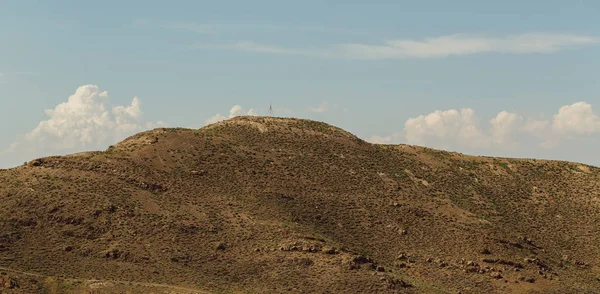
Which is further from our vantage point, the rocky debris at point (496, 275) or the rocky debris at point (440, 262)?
the rocky debris at point (440, 262)

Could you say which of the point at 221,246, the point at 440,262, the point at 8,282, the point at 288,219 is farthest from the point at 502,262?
the point at 8,282

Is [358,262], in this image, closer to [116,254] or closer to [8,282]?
[116,254]

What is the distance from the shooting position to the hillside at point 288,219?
57.7 meters

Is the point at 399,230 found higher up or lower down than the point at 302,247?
higher up

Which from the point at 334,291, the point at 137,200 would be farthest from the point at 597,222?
the point at 137,200

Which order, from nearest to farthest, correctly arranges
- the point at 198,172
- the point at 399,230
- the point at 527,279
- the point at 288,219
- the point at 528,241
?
the point at 527,279
the point at 288,219
the point at 399,230
the point at 528,241
the point at 198,172

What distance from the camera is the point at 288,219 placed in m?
69.4

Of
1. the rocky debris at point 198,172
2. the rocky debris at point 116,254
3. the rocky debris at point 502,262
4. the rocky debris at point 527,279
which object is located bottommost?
the rocky debris at point 527,279

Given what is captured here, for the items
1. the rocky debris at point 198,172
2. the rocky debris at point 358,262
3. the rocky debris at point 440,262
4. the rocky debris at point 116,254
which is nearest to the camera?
the rocky debris at point 116,254

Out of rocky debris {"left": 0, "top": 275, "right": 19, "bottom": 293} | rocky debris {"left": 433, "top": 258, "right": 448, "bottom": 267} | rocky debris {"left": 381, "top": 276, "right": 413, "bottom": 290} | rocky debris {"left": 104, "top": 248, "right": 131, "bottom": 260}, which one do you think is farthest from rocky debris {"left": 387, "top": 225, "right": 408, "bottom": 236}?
rocky debris {"left": 0, "top": 275, "right": 19, "bottom": 293}

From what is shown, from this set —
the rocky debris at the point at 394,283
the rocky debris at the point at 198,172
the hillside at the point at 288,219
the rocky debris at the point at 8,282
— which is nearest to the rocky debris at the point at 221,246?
the hillside at the point at 288,219

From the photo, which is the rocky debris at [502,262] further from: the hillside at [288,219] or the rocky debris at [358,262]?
the rocky debris at [358,262]

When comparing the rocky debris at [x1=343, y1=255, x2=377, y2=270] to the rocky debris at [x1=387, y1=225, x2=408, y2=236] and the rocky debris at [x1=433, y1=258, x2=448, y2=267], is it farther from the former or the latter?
the rocky debris at [x1=387, y1=225, x2=408, y2=236]

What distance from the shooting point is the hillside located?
57688mm
